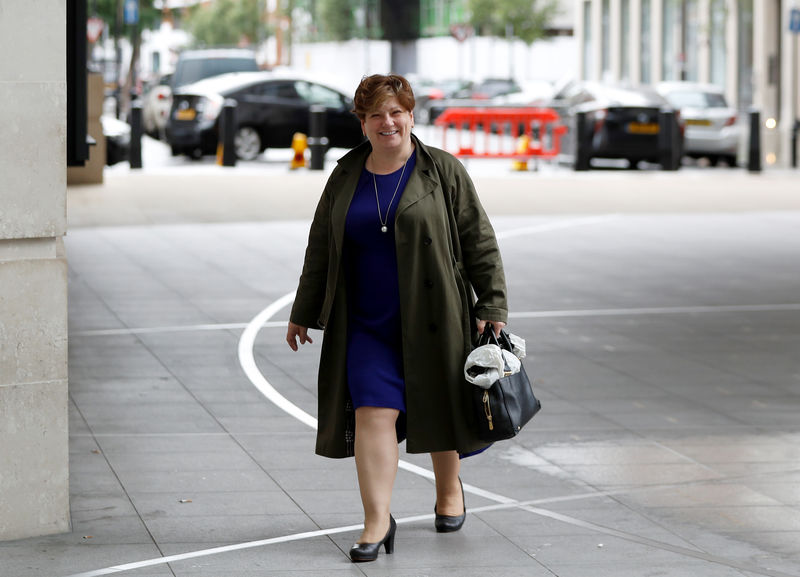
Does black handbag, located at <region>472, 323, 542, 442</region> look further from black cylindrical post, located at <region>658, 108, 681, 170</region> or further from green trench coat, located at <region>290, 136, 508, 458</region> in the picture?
black cylindrical post, located at <region>658, 108, 681, 170</region>

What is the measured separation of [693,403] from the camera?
8.15 meters

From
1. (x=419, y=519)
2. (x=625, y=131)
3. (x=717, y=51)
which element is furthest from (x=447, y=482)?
(x=717, y=51)

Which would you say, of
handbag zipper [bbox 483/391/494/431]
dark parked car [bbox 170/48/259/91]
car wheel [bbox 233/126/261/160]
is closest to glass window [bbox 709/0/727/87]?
dark parked car [bbox 170/48/259/91]

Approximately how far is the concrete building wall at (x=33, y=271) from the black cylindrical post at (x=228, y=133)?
67.3 ft

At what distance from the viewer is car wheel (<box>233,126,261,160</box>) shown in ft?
91.1

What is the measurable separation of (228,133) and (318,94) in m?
3.03

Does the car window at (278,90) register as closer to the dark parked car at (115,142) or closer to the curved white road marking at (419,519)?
the dark parked car at (115,142)

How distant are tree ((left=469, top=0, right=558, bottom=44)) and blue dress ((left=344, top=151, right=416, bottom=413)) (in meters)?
65.6

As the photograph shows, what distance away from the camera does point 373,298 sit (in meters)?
5.34

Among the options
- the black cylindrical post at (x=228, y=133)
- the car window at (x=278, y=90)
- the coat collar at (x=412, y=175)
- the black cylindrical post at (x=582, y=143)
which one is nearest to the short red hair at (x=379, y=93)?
the coat collar at (x=412, y=175)

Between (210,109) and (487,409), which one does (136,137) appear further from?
(487,409)

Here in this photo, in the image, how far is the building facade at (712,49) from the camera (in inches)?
1468

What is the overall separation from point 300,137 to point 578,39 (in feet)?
116

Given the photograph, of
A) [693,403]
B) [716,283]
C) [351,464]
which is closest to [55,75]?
[351,464]
